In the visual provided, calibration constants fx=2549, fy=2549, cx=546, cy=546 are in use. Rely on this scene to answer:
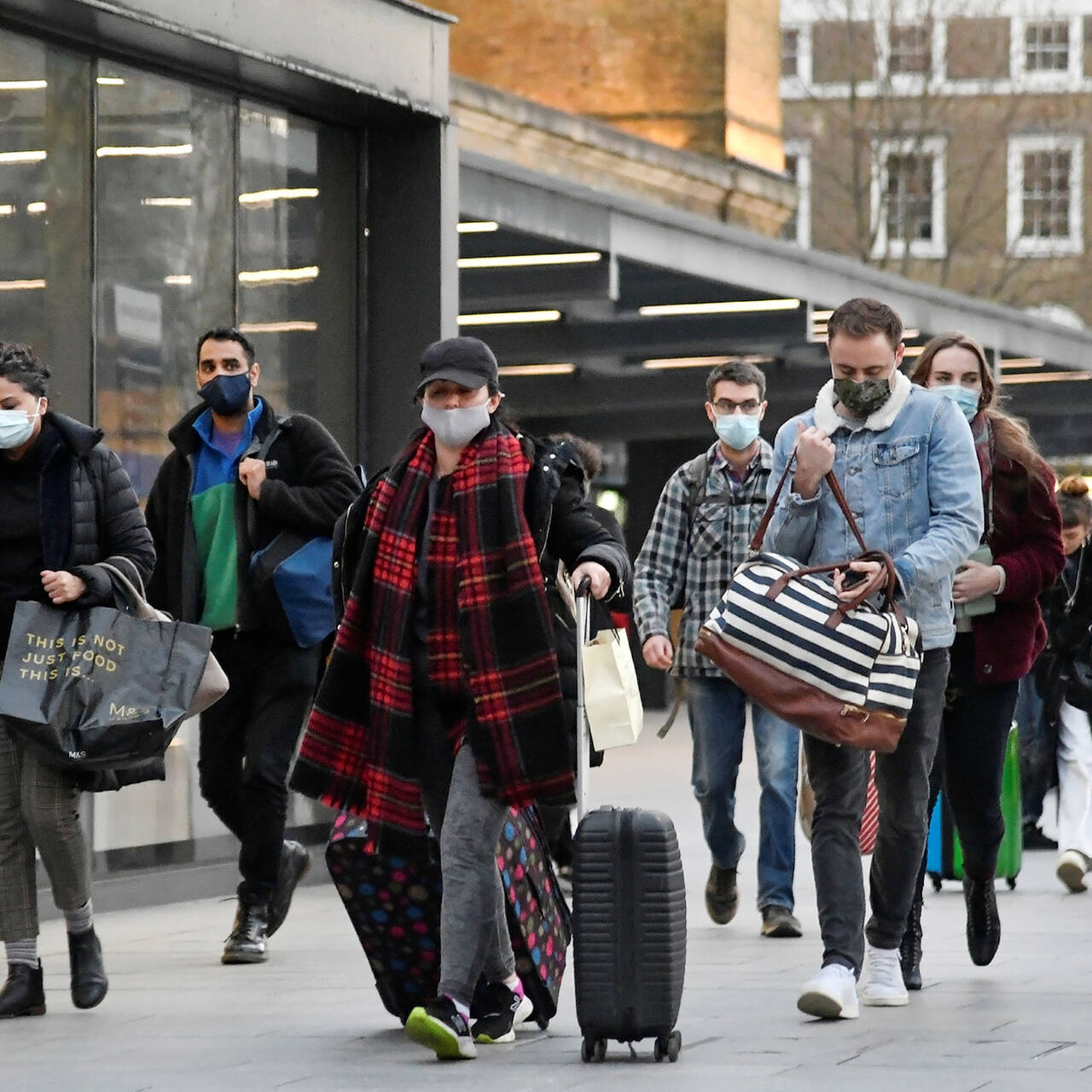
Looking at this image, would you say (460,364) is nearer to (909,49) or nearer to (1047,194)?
(909,49)

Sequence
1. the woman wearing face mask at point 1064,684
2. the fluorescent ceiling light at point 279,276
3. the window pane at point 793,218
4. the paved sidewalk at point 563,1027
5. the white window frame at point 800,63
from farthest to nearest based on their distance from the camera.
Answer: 1. the window pane at point 793,218
2. the white window frame at point 800,63
3. the fluorescent ceiling light at point 279,276
4. the woman wearing face mask at point 1064,684
5. the paved sidewalk at point 563,1027

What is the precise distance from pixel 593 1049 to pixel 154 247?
5.18 meters

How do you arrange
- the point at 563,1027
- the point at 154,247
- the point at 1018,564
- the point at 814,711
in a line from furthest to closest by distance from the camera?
the point at 154,247 < the point at 1018,564 < the point at 563,1027 < the point at 814,711

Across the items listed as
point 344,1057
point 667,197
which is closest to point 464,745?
point 344,1057

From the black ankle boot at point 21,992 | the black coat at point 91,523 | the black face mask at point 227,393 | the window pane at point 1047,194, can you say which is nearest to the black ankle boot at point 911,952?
the black coat at point 91,523

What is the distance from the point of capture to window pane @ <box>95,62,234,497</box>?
398 inches

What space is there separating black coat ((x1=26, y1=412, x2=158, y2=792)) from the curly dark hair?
0.39ft

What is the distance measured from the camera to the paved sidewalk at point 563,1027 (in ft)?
19.5

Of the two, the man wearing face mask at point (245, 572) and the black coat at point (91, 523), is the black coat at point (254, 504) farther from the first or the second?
the black coat at point (91, 523)

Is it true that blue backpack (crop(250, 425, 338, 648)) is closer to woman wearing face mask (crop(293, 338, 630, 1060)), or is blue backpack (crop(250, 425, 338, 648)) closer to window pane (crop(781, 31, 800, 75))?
woman wearing face mask (crop(293, 338, 630, 1060))

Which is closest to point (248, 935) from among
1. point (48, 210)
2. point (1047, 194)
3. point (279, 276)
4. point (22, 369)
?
point (22, 369)

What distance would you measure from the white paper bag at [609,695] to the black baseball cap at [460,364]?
0.72 m

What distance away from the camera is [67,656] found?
6.99 m

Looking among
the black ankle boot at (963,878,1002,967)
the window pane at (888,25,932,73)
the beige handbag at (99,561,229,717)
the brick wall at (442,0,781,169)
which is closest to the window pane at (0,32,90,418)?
the beige handbag at (99,561,229,717)
